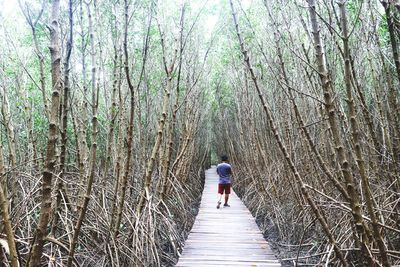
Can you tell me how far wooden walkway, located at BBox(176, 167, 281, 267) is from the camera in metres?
3.59

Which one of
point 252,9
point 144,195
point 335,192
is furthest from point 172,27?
point 335,192

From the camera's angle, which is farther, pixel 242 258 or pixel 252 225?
pixel 252 225

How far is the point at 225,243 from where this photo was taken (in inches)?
169

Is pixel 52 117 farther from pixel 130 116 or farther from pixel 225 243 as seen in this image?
pixel 225 243

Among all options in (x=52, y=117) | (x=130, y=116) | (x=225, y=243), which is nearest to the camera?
(x=52, y=117)

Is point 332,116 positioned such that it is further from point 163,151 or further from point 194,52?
point 194,52

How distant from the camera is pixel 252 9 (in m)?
5.88

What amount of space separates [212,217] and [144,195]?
2.48 meters

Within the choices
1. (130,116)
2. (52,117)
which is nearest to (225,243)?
(130,116)

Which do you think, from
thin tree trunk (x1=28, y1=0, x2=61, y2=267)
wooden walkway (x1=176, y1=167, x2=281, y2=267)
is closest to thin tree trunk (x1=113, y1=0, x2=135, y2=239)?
thin tree trunk (x1=28, y1=0, x2=61, y2=267)

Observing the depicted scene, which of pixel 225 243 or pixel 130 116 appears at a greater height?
pixel 130 116

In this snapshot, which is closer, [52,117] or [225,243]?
[52,117]

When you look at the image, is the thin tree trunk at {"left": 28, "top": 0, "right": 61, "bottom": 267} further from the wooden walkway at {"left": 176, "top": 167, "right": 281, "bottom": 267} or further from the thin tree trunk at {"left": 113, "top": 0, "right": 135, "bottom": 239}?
the wooden walkway at {"left": 176, "top": 167, "right": 281, "bottom": 267}

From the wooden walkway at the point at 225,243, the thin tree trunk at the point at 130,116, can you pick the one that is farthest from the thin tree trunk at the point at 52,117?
the wooden walkway at the point at 225,243
